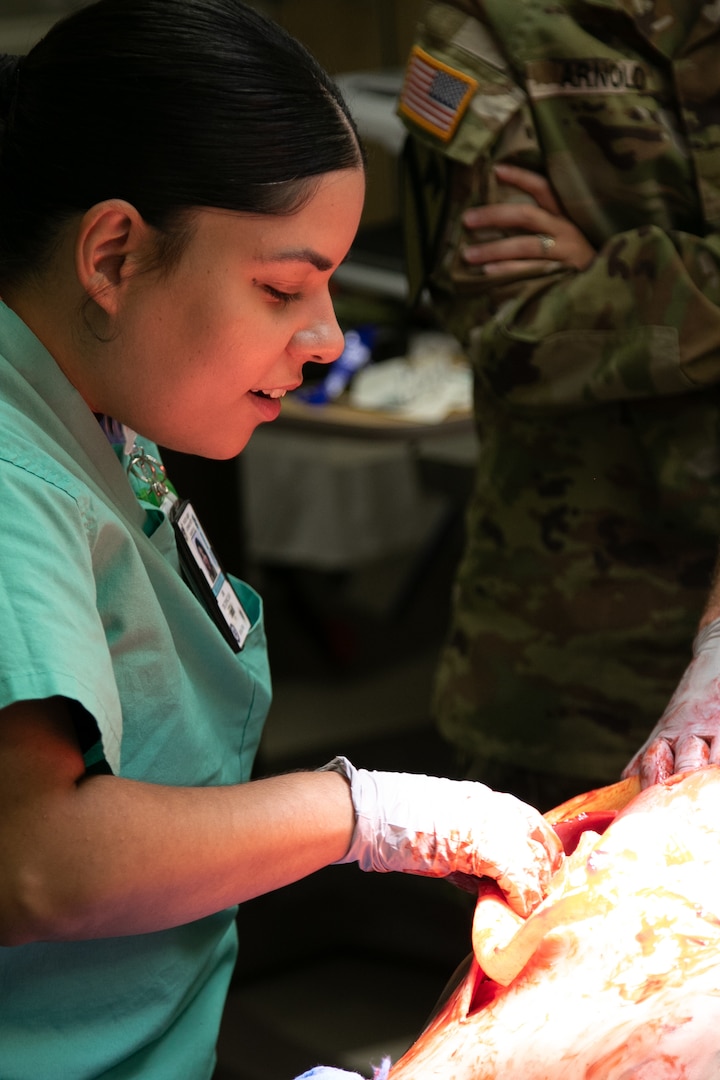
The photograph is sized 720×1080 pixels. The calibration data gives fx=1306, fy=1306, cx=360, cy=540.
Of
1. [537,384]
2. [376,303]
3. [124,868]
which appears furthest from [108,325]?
[376,303]

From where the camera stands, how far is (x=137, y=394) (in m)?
0.96

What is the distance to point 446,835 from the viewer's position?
0.97m

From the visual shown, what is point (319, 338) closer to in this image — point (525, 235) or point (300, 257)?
point (300, 257)

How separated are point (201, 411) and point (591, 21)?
879 mm

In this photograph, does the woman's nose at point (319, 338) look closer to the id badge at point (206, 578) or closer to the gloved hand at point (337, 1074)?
the id badge at point (206, 578)

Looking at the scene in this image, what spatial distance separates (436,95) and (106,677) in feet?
3.38

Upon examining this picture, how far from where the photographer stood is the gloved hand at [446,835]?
0.94 metres

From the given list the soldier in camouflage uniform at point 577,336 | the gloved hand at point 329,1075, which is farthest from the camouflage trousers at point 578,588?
the gloved hand at point 329,1075

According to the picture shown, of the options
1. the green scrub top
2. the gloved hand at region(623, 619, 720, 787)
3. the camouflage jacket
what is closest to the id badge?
the green scrub top

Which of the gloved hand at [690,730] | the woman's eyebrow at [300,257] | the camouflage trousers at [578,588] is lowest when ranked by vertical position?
the camouflage trousers at [578,588]

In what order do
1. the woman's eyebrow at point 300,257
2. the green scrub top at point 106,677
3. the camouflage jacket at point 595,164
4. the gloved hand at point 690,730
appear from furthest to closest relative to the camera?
the camouflage jacket at point 595,164, the gloved hand at point 690,730, the woman's eyebrow at point 300,257, the green scrub top at point 106,677

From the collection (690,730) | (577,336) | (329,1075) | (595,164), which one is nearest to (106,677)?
(329,1075)

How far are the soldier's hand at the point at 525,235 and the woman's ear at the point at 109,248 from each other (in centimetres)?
76

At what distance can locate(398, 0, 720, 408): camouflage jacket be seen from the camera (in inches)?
58.0
